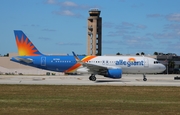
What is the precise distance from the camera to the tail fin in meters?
45.4

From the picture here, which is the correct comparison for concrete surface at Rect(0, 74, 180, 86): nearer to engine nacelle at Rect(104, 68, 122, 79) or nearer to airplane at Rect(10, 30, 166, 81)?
engine nacelle at Rect(104, 68, 122, 79)

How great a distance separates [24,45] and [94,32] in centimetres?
Result: 8184

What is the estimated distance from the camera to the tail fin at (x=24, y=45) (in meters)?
45.4

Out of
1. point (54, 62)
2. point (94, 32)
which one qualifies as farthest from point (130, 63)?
point (94, 32)

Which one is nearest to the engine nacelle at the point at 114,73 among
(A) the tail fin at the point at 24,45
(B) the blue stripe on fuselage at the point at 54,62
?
(B) the blue stripe on fuselage at the point at 54,62

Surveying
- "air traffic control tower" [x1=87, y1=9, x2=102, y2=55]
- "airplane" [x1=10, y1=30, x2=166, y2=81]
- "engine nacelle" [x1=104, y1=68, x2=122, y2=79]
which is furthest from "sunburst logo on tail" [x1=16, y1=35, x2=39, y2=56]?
"air traffic control tower" [x1=87, y1=9, x2=102, y2=55]

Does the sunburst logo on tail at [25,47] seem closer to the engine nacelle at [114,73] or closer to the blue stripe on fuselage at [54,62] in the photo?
the blue stripe on fuselage at [54,62]

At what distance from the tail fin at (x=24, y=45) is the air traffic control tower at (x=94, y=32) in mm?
78358

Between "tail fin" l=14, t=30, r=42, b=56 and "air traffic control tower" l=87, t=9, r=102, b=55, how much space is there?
78358 millimetres

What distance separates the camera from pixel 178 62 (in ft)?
399

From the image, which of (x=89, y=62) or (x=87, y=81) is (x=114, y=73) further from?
(x=89, y=62)

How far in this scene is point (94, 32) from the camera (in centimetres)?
12669
